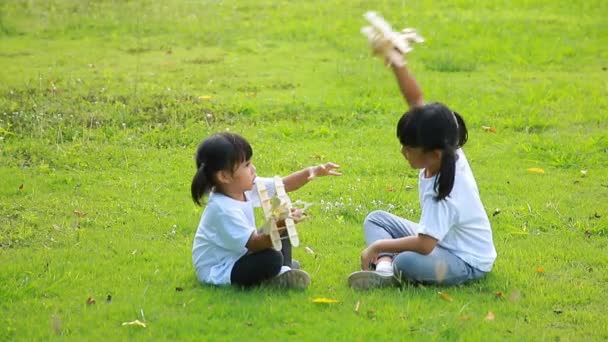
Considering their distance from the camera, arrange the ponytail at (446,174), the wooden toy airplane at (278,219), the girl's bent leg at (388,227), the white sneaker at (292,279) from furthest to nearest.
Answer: the girl's bent leg at (388,227), the white sneaker at (292,279), the ponytail at (446,174), the wooden toy airplane at (278,219)

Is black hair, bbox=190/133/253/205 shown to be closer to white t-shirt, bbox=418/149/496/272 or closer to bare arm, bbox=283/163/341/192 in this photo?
bare arm, bbox=283/163/341/192

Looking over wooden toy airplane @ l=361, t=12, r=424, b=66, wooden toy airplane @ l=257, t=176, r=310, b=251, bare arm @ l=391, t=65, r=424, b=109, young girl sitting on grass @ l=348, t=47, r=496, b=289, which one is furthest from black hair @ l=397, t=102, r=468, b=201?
wooden toy airplane @ l=257, t=176, r=310, b=251

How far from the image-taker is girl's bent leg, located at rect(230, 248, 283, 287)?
5305 mm

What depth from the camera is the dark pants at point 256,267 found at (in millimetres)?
5305

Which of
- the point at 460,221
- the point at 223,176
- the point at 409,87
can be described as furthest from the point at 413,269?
the point at 223,176

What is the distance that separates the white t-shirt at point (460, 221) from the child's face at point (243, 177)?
0.99m

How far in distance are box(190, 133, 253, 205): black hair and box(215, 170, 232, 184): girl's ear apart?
0.07 feet

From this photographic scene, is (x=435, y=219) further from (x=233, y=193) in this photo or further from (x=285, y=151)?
(x=285, y=151)

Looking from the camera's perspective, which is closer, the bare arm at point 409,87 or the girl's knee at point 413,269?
the girl's knee at point 413,269

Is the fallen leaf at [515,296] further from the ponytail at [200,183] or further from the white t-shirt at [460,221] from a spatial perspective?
the ponytail at [200,183]

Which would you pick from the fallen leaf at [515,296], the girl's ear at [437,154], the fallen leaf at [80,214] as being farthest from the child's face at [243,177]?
the fallen leaf at [80,214]

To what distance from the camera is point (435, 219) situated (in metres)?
5.35

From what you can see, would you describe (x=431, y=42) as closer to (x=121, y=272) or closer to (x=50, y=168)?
(x=50, y=168)

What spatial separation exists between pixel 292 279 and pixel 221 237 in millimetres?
467
